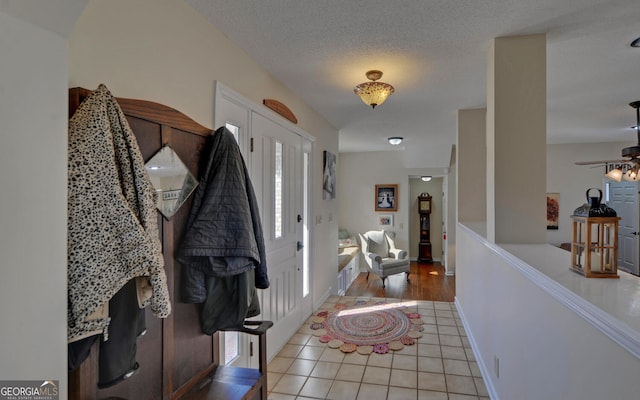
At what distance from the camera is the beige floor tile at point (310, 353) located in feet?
9.56

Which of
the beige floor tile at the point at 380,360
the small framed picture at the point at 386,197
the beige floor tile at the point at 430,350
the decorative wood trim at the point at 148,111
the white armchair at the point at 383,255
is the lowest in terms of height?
the beige floor tile at the point at 380,360

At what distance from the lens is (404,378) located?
8.39ft

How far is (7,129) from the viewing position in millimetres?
738

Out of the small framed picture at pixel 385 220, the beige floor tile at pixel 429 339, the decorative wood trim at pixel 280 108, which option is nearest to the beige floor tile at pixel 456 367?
the beige floor tile at pixel 429 339

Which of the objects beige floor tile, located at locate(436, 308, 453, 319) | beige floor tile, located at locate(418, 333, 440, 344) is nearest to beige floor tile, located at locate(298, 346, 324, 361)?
beige floor tile, located at locate(418, 333, 440, 344)

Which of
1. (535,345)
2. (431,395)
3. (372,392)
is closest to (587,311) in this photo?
(535,345)

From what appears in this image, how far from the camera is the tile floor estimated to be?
2361mm

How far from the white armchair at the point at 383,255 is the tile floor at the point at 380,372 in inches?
108

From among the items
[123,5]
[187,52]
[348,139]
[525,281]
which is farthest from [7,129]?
[348,139]

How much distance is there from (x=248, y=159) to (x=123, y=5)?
1192 millimetres

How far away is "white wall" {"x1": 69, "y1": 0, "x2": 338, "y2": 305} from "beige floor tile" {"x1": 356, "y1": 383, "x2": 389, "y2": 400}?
2070 millimetres

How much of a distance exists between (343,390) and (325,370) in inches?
12.2

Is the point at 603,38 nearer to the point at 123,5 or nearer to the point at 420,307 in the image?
the point at 123,5

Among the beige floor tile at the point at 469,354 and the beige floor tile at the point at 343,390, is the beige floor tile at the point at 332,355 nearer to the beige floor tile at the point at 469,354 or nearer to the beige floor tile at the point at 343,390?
the beige floor tile at the point at 343,390
